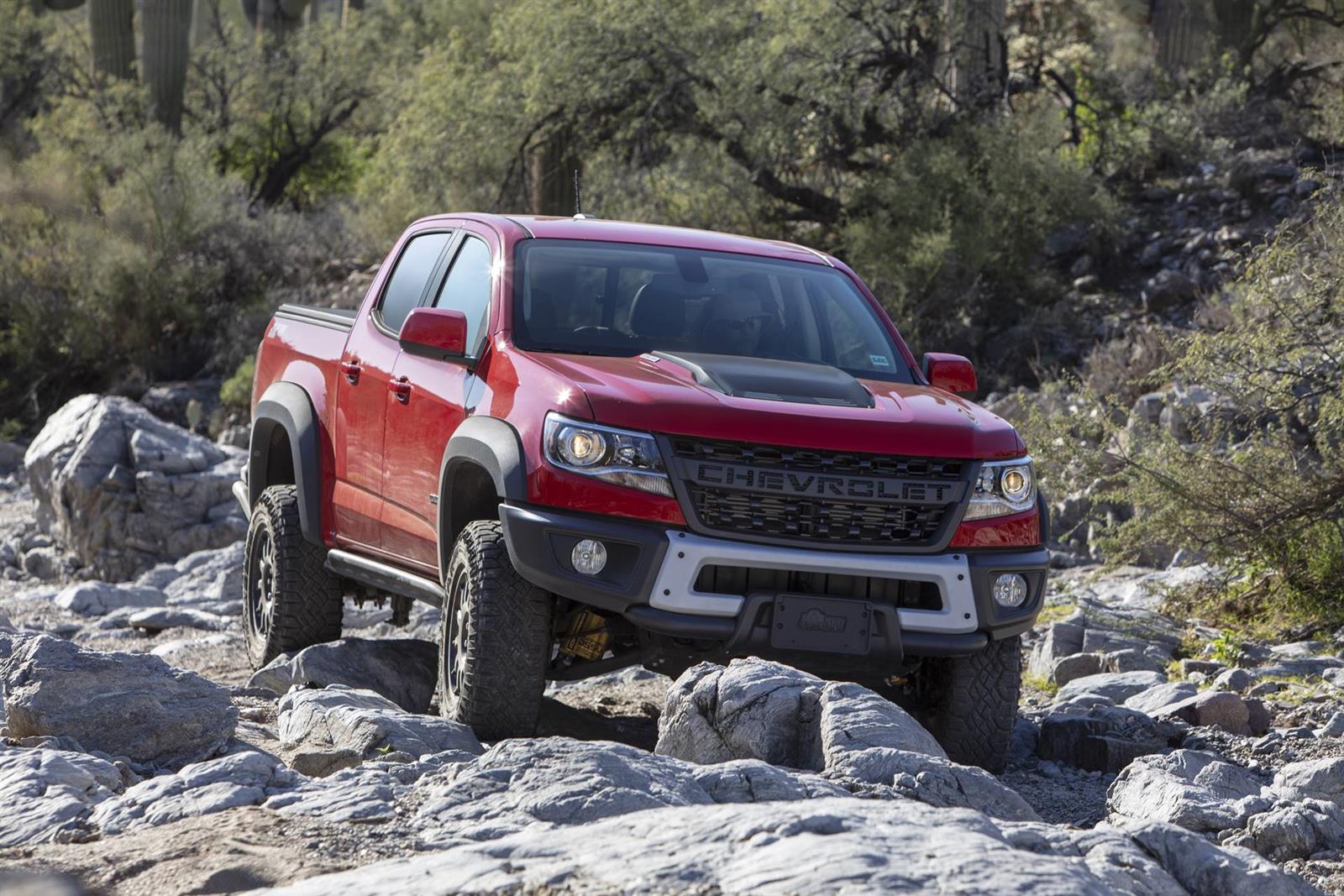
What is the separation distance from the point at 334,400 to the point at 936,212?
9.86 m

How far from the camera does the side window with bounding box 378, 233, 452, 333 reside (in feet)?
24.0

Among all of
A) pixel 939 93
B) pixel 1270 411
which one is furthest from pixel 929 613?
pixel 939 93

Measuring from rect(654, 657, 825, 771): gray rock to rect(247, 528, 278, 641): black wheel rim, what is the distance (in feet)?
9.55

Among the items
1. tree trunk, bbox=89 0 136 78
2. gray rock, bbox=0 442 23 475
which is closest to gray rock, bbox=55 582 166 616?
gray rock, bbox=0 442 23 475

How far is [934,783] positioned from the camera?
4.73m

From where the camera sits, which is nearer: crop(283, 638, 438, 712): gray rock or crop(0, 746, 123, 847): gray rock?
crop(0, 746, 123, 847): gray rock

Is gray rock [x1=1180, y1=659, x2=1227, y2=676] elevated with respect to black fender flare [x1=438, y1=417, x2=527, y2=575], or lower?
lower

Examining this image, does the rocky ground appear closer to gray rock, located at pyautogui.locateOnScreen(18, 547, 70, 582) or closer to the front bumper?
the front bumper

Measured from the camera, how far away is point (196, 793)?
4.52m

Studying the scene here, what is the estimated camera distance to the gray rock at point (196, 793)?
4.38 metres

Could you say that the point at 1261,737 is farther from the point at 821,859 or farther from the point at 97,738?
the point at 97,738

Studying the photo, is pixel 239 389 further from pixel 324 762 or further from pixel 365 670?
pixel 324 762

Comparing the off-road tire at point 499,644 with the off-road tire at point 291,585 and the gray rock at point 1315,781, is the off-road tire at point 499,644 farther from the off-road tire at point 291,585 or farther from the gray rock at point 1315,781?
the gray rock at point 1315,781

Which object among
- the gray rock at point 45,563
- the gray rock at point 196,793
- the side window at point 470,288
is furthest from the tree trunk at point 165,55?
the gray rock at point 196,793
